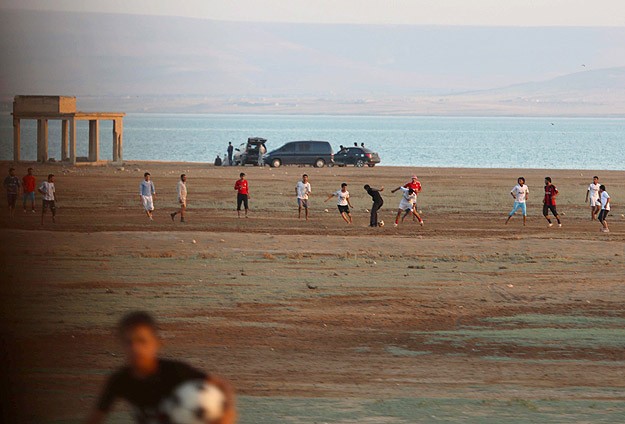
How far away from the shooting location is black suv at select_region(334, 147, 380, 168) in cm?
6975

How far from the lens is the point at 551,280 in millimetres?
21906

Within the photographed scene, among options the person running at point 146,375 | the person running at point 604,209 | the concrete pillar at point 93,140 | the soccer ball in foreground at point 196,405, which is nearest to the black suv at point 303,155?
the concrete pillar at point 93,140

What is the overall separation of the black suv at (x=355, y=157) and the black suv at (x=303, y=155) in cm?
175

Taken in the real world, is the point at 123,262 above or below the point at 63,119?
below

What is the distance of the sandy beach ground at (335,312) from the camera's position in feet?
43.4

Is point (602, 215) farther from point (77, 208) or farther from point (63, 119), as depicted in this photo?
point (63, 119)

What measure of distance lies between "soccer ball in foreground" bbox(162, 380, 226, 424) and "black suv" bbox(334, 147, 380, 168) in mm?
64925

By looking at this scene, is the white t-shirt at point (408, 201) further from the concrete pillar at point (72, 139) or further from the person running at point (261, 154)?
the person running at point (261, 154)

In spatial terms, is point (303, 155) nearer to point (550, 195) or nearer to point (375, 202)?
point (550, 195)

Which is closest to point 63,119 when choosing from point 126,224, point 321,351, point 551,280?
point 126,224

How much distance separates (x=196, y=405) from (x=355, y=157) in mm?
65601

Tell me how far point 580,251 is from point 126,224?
38.1 feet

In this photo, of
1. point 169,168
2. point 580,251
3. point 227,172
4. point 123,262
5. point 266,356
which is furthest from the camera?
point 169,168

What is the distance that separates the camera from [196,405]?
4.64m
